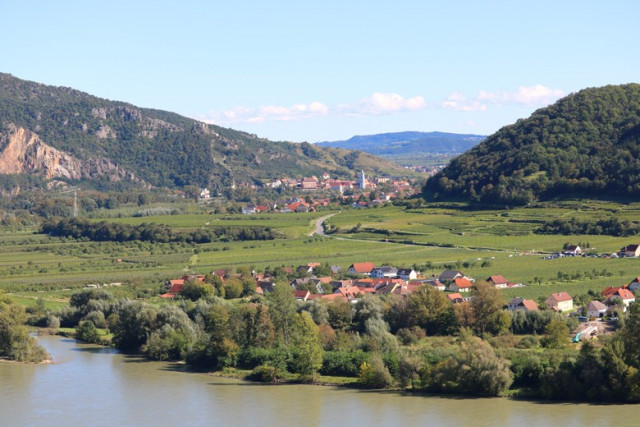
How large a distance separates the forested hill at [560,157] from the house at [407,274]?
106ft

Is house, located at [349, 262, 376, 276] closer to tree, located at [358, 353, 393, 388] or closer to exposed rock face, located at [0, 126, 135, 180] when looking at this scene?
tree, located at [358, 353, 393, 388]

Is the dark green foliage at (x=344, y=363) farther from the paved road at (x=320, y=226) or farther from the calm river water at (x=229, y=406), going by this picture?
the paved road at (x=320, y=226)

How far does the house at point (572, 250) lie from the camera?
6625 centimetres

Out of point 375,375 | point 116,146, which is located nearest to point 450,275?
point 375,375

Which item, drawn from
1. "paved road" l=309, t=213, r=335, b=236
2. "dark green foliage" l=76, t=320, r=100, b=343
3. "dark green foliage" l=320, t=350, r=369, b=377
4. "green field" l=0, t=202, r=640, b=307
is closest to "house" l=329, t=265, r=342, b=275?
"green field" l=0, t=202, r=640, b=307

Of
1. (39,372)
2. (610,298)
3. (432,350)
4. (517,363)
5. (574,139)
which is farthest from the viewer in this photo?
(574,139)

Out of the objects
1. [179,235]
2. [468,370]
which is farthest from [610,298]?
[179,235]

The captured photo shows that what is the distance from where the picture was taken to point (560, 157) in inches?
3725

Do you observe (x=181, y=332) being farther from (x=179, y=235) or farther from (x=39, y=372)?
(x=179, y=235)

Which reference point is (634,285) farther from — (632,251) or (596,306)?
(632,251)

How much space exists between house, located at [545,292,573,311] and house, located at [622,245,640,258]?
19.9m

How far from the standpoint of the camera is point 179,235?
85312 mm

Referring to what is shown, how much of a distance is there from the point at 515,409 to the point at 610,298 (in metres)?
17.2

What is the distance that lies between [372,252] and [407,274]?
13.3 m
